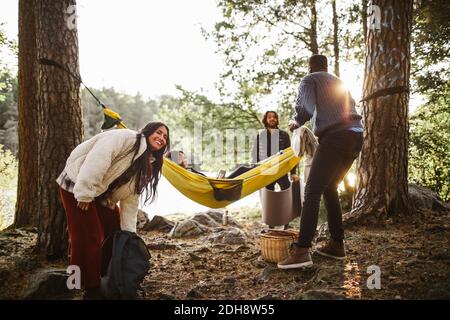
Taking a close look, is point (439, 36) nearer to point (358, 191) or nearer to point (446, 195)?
point (446, 195)

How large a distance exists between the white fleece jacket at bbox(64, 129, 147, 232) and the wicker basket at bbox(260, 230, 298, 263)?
2.94ft

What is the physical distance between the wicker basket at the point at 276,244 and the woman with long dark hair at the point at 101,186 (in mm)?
843

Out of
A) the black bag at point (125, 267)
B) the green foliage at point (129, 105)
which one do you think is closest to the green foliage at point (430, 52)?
the black bag at point (125, 267)

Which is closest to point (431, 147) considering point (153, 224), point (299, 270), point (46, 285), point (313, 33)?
point (313, 33)

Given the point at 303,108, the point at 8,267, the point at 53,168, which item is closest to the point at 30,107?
the point at 53,168

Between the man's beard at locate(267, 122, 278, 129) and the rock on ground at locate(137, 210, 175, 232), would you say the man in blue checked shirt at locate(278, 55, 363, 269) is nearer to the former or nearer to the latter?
the man's beard at locate(267, 122, 278, 129)

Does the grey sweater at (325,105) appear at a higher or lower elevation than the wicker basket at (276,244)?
higher

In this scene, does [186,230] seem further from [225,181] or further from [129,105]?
[129,105]

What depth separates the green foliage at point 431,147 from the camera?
14.4ft

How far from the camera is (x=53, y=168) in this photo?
2.25 m

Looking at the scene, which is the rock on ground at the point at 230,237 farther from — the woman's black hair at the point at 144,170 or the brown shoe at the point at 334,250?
the woman's black hair at the point at 144,170
